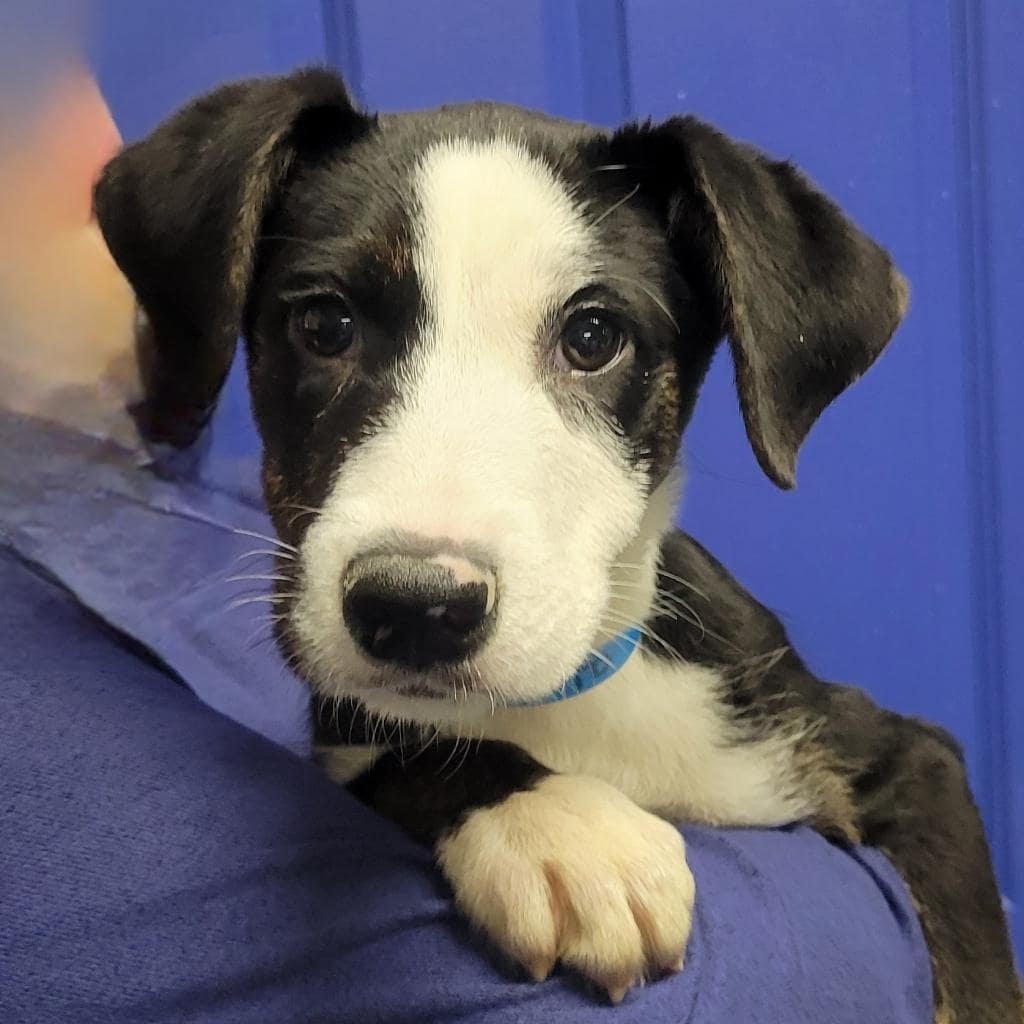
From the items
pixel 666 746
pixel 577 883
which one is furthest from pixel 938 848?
pixel 577 883

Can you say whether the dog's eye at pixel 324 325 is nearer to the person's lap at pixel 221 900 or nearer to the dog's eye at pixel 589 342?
the dog's eye at pixel 589 342

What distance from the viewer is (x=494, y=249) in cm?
112

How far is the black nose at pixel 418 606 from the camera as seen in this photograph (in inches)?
34.4

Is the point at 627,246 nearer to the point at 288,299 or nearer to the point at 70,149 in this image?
the point at 288,299

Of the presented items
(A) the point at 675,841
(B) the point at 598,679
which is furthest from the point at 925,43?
(A) the point at 675,841

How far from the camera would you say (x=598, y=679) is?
1330mm

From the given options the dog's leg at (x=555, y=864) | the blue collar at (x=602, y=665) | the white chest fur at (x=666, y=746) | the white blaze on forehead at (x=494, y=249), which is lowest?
the white chest fur at (x=666, y=746)

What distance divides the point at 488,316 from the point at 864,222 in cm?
135

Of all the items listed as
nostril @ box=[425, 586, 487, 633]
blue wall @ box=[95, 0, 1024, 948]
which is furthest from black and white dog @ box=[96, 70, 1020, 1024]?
blue wall @ box=[95, 0, 1024, 948]

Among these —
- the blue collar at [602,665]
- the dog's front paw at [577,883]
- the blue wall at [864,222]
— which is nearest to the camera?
the dog's front paw at [577,883]

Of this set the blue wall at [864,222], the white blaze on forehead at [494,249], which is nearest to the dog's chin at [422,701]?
the white blaze on forehead at [494,249]

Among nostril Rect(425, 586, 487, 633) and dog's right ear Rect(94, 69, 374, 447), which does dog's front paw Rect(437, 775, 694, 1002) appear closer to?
nostril Rect(425, 586, 487, 633)

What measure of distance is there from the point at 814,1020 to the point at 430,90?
173cm

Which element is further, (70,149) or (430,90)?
(430,90)
